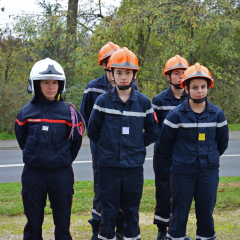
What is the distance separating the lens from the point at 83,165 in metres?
10.2

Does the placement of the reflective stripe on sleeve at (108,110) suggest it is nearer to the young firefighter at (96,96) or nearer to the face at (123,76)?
the face at (123,76)

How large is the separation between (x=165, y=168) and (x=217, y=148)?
0.72 meters

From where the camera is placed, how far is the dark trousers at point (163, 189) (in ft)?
13.6

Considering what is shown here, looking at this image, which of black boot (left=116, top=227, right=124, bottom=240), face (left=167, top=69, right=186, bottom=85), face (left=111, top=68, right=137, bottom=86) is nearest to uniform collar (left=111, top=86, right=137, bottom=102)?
face (left=111, top=68, right=137, bottom=86)

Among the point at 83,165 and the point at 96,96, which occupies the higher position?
the point at 96,96

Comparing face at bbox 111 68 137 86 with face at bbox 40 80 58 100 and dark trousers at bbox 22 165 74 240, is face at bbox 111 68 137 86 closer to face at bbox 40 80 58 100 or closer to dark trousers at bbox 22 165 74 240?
face at bbox 40 80 58 100

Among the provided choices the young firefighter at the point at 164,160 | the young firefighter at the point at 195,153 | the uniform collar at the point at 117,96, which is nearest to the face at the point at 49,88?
the uniform collar at the point at 117,96

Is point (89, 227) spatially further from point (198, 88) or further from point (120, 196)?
point (198, 88)

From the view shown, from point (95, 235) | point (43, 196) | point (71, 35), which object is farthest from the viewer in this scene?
point (71, 35)

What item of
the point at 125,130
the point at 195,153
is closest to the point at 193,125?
the point at 195,153

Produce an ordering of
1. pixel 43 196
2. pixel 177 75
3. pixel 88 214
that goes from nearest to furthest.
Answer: pixel 43 196
pixel 177 75
pixel 88 214

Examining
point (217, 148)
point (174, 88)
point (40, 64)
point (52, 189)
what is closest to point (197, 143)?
point (217, 148)

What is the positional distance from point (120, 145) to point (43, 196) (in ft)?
3.19

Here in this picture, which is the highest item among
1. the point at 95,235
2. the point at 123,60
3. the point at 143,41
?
the point at 143,41
